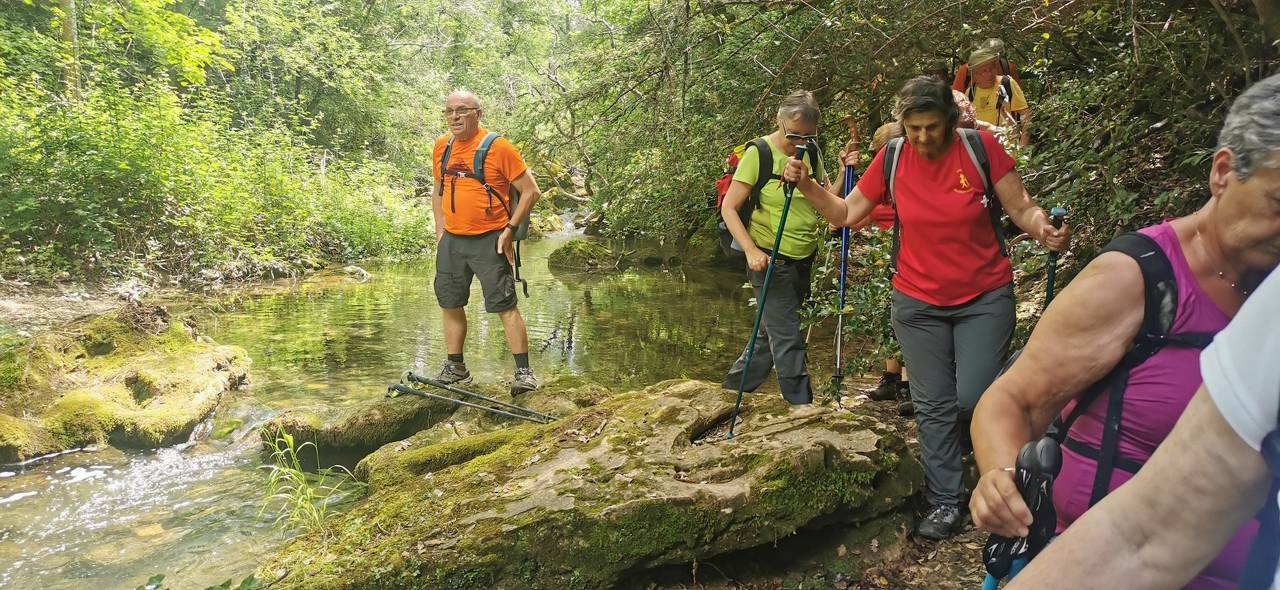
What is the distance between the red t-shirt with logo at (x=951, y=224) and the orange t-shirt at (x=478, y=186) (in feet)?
10.7

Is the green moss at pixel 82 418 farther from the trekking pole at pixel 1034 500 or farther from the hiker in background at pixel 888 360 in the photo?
the trekking pole at pixel 1034 500

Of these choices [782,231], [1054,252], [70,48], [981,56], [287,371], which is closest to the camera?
[1054,252]

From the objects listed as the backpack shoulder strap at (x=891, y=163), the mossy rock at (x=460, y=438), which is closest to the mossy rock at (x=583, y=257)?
the mossy rock at (x=460, y=438)

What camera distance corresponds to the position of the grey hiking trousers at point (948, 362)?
10.7 ft

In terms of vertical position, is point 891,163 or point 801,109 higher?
point 801,109

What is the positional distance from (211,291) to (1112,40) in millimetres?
12888

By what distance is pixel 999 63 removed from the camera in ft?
19.1

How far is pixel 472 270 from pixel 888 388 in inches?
137

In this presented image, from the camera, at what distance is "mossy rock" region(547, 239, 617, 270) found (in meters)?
17.0

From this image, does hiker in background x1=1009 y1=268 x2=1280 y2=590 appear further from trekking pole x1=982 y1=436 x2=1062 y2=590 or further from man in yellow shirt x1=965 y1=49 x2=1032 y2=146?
man in yellow shirt x1=965 y1=49 x2=1032 y2=146

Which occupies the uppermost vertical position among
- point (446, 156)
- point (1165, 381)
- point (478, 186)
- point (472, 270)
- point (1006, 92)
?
point (1006, 92)

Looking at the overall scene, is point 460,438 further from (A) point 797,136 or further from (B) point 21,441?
(B) point 21,441

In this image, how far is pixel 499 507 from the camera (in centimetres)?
318

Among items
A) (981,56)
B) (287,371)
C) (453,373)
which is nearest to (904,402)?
(981,56)
